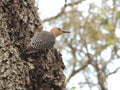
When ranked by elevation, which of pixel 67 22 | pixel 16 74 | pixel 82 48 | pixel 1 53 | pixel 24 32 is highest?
pixel 67 22

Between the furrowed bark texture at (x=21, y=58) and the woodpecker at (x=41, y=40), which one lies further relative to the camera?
the woodpecker at (x=41, y=40)

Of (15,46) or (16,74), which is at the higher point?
(15,46)

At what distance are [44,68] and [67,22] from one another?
6.33 m

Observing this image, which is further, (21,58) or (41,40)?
(41,40)

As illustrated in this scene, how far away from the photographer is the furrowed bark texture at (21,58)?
12.5 ft

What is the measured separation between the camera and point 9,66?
12.5 feet

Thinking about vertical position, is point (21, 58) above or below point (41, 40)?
below

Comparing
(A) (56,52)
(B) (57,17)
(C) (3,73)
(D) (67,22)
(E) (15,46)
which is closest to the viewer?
(C) (3,73)

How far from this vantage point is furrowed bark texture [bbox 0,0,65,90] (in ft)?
12.5

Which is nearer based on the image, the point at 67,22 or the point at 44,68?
the point at 44,68

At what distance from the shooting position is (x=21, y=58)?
3.97 metres

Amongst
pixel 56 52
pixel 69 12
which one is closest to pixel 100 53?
pixel 69 12

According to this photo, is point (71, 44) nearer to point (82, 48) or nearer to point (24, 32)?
point (82, 48)

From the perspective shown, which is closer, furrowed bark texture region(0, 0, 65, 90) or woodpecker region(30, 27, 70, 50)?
furrowed bark texture region(0, 0, 65, 90)
